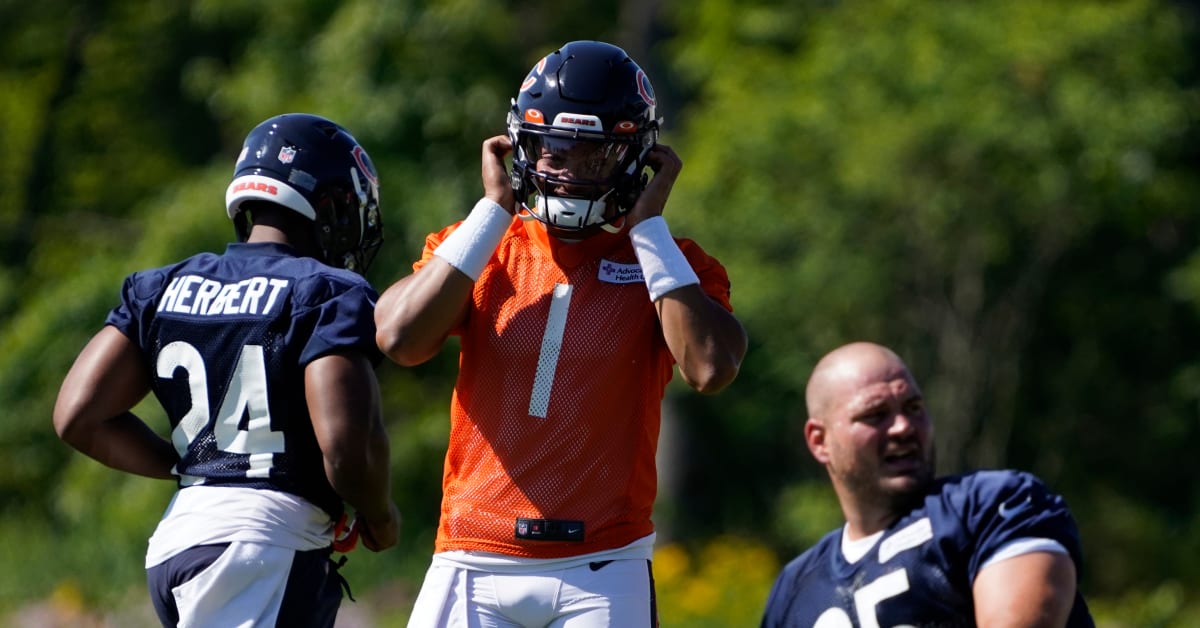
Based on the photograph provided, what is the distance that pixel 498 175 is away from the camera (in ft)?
13.1

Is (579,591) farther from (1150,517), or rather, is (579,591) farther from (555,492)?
(1150,517)

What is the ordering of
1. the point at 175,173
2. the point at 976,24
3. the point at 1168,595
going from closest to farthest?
the point at 1168,595 < the point at 976,24 < the point at 175,173

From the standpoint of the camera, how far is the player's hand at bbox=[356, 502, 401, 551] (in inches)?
172

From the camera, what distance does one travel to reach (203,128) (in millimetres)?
20391

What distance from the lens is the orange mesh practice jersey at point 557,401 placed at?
12.7ft

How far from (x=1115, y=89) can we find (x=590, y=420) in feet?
34.6

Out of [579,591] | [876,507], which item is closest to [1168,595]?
[876,507]

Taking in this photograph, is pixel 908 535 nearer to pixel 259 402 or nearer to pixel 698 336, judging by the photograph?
pixel 698 336

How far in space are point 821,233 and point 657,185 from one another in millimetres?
10048

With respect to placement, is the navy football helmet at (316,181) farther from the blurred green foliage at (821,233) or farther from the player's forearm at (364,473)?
the blurred green foliage at (821,233)

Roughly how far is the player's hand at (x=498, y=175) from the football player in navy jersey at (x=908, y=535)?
1238mm

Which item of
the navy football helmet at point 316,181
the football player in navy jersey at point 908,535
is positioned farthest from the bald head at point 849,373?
the navy football helmet at point 316,181

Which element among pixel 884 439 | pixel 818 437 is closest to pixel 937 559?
pixel 884 439

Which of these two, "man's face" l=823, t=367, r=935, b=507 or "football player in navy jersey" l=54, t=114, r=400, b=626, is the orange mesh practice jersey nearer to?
"football player in navy jersey" l=54, t=114, r=400, b=626
